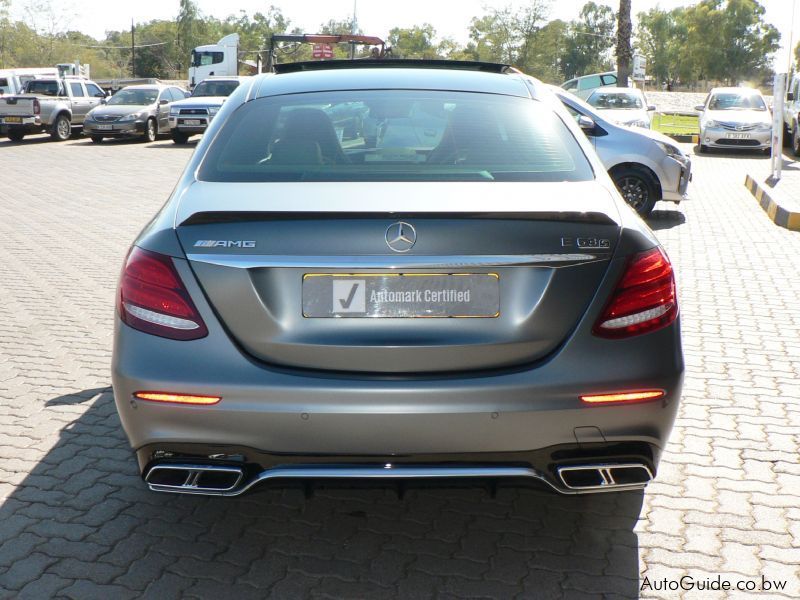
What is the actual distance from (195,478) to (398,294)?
85 centimetres

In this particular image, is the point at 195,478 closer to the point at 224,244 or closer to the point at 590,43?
the point at 224,244

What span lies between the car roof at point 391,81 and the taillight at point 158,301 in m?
1.21

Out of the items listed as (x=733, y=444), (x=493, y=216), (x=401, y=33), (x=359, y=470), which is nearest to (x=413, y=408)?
(x=359, y=470)

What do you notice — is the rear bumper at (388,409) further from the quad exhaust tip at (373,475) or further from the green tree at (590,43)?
the green tree at (590,43)

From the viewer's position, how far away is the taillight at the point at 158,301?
3018mm

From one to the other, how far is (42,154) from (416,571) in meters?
24.0

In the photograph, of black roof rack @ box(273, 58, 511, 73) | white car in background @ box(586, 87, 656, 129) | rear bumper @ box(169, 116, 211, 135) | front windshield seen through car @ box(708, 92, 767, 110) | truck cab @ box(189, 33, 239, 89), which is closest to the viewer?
black roof rack @ box(273, 58, 511, 73)

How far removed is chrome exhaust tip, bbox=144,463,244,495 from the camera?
3.02 m

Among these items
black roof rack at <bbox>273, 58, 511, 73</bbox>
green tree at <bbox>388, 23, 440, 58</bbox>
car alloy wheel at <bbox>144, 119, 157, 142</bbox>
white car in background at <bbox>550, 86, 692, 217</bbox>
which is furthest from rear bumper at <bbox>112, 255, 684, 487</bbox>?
green tree at <bbox>388, 23, 440, 58</bbox>

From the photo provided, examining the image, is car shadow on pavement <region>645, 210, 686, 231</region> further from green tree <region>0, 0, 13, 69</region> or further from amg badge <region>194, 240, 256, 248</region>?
green tree <region>0, 0, 13, 69</region>

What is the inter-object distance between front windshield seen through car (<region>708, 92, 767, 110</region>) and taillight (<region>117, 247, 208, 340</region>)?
24054 millimetres

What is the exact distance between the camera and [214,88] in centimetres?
2902

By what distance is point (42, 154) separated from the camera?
25.1 meters

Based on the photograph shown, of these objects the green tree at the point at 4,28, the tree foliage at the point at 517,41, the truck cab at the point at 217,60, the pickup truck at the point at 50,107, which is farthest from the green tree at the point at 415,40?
the pickup truck at the point at 50,107
